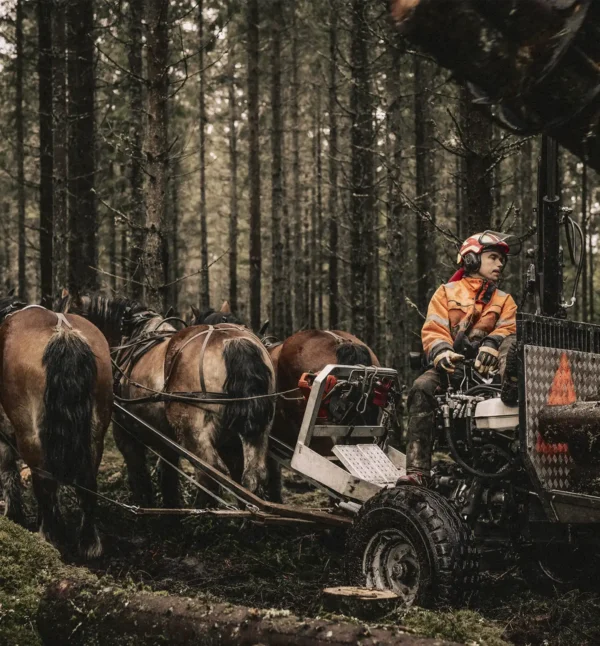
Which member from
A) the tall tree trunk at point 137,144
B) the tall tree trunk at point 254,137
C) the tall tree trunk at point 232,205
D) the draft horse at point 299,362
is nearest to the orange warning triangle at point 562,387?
the draft horse at point 299,362

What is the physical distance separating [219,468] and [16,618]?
354cm

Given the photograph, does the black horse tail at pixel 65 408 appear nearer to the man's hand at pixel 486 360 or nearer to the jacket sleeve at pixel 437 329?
the jacket sleeve at pixel 437 329

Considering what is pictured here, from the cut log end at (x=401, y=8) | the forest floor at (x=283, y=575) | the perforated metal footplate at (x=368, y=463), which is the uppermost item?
the cut log end at (x=401, y=8)

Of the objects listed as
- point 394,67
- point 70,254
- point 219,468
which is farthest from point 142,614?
point 394,67

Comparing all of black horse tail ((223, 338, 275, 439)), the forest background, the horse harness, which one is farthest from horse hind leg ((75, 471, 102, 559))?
the forest background

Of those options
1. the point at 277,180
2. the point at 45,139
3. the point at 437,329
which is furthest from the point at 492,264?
the point at 277,180

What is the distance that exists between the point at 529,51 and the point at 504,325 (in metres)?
3.98

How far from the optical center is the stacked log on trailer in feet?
7.54

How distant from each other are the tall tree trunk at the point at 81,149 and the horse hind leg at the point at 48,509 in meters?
7.34

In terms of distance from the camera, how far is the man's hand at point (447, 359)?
582 cm

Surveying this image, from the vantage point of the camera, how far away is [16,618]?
175 inches

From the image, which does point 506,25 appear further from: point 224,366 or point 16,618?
point 224,366

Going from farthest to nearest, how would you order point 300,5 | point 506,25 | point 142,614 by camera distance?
point 300,5 → point 142,614 → point 506,25

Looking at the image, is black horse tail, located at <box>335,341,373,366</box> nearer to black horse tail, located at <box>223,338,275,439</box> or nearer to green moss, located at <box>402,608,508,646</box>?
black horse tail, located at <box>223,338,275,439</box>
